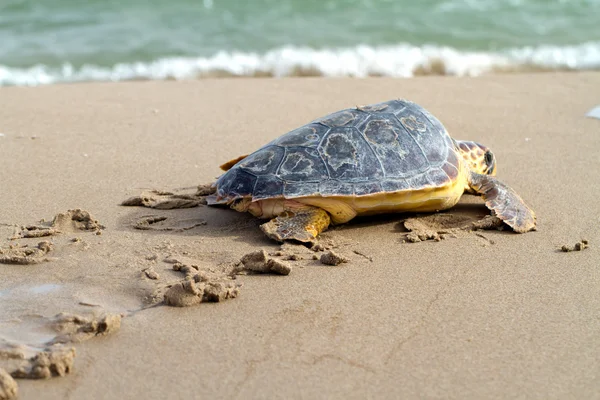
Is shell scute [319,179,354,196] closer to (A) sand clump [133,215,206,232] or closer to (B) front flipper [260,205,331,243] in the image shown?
(B) front flipper [260,205,331,243]

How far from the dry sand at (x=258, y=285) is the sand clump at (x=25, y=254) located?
0.04 feet

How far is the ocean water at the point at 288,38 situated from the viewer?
29.4 feet

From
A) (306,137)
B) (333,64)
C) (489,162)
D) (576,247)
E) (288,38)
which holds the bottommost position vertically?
(576,247)

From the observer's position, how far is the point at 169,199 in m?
4.89

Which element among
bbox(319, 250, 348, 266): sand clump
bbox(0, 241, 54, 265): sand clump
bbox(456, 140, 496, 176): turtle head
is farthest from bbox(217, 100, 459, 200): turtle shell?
bbox(0, 241, 54, 265): sand clump

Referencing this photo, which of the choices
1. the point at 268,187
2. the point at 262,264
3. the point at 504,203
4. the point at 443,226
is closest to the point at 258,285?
the point at 262,264

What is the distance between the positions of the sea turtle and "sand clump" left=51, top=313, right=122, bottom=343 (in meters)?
1.28

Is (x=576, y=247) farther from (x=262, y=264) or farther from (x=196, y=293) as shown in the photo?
(x=196, y=293)

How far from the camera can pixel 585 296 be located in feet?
12.1

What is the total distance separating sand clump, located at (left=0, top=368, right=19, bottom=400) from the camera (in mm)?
2723

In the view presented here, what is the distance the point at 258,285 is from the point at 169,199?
1.43m

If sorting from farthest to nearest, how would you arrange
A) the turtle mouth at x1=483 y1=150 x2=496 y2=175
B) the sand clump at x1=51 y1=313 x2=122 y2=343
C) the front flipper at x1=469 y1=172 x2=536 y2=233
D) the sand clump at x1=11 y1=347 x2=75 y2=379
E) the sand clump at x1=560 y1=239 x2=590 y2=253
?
the turtle mouth at x1=483 y1=150 x2=496 y2=175
the front flipper at x1=469 y1=172 x2=536 y2=233
the sand clump at x1=560 y1=239 x2=590 y2=253
the sand clump at x1=51 y1=313 x2=122 y2=343
the sand clump at x1=11 y1=347 x2=75 y2=379

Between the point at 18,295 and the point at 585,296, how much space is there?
288cm

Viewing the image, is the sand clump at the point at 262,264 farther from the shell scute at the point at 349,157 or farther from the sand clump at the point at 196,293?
the shell scute at the point at 349,157
